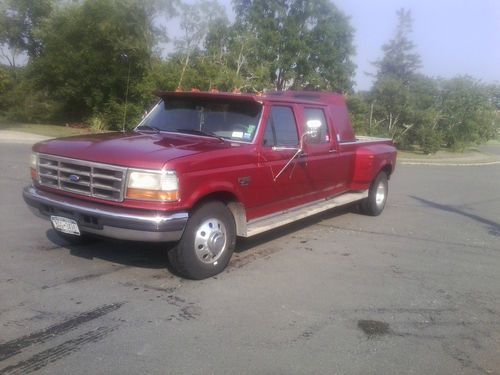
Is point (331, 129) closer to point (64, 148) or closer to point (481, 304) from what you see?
point (481, 304)

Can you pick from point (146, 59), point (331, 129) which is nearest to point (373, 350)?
point (331, 129)

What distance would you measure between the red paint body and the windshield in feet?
0.25

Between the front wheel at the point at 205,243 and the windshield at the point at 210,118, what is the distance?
1.03m

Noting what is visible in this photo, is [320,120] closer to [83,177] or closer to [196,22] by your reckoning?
[83,177]

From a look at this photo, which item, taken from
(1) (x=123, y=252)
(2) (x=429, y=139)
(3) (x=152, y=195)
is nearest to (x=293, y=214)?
(1) (x=123, y=252)

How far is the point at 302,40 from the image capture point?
42438 millimetres

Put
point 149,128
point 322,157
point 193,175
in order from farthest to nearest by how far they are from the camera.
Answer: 1. point 322,157
2. point 149,128
3. point 193,175

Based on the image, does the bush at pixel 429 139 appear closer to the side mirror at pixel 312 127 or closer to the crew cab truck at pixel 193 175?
the crew cab truck at pixel 193 175

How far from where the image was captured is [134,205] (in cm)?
448

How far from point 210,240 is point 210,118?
1633 millimetres

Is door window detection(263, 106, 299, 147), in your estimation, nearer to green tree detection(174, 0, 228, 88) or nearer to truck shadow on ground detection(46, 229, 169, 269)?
truck shadow on ground detection(46, 229, 169, 269)

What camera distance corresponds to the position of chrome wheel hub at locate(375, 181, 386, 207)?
890cm

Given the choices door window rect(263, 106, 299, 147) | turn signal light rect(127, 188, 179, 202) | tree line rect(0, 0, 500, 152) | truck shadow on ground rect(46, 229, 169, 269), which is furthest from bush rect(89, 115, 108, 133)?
turn signal light rect(127, 188, 179, 202)

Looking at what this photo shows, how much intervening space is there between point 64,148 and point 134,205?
115cm
